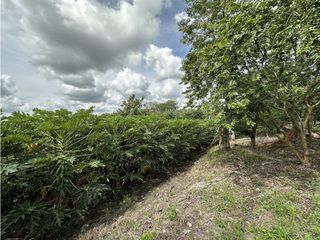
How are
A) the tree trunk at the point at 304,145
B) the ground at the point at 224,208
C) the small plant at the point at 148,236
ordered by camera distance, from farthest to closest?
1. the tree trunk at the point at 304,145
2. the ground at the point at 224,208
3. the small plant at the point at 148,236

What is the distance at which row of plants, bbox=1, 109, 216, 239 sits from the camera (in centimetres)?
248

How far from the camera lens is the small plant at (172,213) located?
303 cm

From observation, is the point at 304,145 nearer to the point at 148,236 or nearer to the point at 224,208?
the point at 224,208

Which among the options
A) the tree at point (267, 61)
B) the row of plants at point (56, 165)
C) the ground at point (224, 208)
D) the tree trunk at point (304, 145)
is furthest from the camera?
the tree trunk at point (304, 145)

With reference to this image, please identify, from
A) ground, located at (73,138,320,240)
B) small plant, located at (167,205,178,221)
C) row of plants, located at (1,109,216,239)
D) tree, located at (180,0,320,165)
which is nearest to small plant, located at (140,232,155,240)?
ground, located at (73,138,320,240)

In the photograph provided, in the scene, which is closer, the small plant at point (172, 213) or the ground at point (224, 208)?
the ground at point (224, 208)

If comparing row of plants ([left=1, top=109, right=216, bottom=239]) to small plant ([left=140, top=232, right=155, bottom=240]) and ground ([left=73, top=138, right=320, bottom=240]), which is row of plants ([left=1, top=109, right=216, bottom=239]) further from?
small plant ([left=140, top=232, right=155, bottom=240])

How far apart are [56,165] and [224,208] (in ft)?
8.37

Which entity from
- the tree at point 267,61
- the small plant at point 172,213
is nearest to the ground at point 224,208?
the small plant at point 172,213

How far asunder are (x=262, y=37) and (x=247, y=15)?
67 cm

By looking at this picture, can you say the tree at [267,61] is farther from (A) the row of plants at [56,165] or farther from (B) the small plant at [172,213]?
(A) the row of plants at [56,165]

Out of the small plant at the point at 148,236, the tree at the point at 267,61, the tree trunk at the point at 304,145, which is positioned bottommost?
the small plant at the point at 148,236

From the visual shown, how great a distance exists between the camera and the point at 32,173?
2670mm

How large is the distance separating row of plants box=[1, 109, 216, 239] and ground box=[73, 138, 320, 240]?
53 cm
